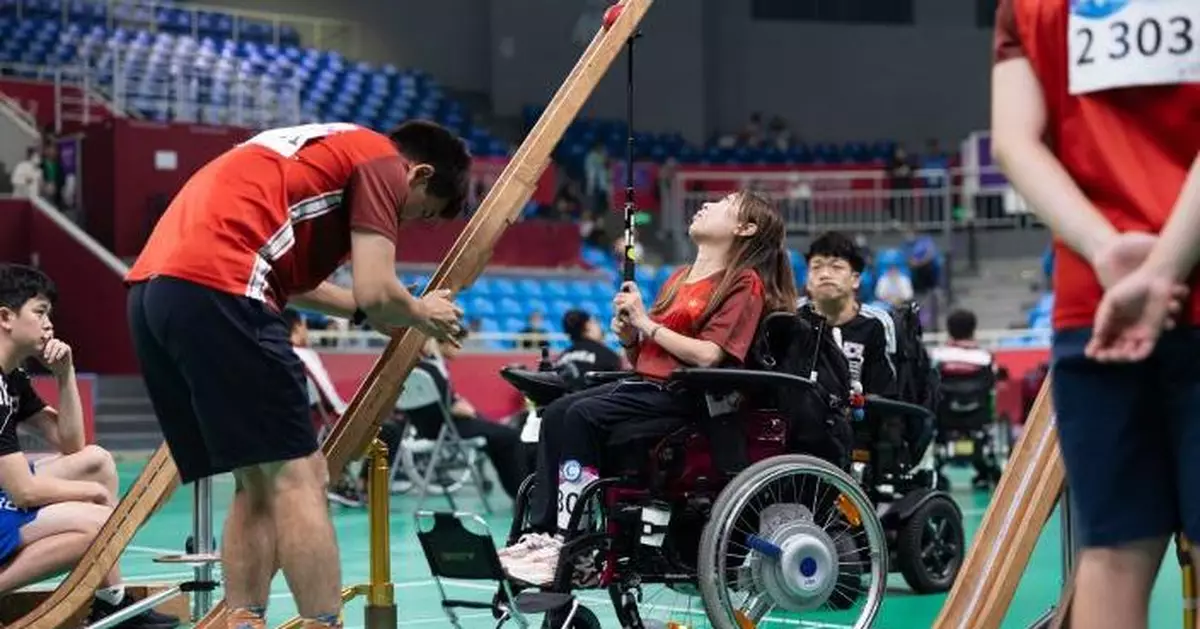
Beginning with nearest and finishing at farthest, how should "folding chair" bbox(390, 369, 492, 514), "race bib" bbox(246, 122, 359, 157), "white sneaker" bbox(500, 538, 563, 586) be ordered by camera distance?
"race bib" bbox(246, 122, 359, 157) → "white sneaker" bbox(500, 538, 563, 586) → "folding chair" bbox(390, 369, 492, 514)

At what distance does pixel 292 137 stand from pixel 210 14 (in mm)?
19901

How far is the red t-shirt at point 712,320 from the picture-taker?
4944 millimetres

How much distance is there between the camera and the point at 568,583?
454cm

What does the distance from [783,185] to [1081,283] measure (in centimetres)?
2263

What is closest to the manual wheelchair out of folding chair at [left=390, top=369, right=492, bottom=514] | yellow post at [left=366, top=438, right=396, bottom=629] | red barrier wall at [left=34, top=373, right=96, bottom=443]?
yellow post at [left=366, top=438, right=396, bottom=629]

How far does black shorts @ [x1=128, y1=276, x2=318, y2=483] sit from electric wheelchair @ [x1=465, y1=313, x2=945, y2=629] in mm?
1006

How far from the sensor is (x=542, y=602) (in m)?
4.38

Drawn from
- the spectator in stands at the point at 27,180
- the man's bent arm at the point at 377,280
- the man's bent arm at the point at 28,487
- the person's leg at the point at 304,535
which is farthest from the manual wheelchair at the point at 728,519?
the spectator in stands at the point at 27,180

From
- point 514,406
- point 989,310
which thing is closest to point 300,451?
point 514,406

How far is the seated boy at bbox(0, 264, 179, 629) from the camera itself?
4875mm

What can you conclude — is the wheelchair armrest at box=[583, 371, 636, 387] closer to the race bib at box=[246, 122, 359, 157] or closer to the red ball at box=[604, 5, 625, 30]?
the red ball at box=[604, 5, 625, 30]

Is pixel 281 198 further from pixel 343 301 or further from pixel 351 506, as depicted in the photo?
pixel 351 506

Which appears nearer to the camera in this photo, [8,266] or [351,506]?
[8,266]

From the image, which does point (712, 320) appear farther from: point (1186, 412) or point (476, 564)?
point (1186, 412)
